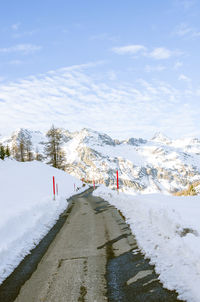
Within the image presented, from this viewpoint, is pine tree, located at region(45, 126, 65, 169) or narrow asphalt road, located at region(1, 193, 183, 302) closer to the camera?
narrow asphalt road, located at region(1, 193, 183, 302)

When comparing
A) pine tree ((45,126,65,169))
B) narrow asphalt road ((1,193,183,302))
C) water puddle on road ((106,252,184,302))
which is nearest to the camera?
water puddle on road ((106,252,184,302))

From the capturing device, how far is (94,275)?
514cm

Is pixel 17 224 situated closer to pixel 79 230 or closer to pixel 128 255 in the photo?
pixel 79 230

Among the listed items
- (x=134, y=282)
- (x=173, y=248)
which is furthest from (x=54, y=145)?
(x=134, y=282)

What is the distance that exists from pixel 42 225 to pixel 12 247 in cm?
341

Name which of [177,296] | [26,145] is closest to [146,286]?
[177,296]

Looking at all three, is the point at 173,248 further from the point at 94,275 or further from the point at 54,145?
the point at 54,145

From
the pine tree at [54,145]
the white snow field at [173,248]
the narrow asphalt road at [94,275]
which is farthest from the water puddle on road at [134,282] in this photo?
the pine tree at [54,145]

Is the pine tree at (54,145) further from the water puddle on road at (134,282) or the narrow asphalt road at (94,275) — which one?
the water puddle on road at (134,282)

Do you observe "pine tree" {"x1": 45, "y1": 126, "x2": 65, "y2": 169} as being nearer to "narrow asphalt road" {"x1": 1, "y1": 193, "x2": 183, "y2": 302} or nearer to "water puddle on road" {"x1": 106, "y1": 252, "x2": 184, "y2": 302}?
"narrow asphalt road" {"x1": 1, "y1": 193, "x2": 183, "y2": 302}

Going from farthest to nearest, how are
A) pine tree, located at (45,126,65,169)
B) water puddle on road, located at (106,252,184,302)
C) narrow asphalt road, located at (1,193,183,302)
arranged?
pine tree, located at (45,126,65,169)
narrow asphalt road, located at (1,193,183,302)
water puddle on road, located at (106,252,184,302)

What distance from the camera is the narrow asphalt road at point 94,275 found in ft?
13.9

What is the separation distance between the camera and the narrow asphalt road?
425cm

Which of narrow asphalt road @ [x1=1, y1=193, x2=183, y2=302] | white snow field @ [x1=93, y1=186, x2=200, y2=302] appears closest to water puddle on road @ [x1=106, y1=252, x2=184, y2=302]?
narrow asphalt road @ [x1=1, y1=193, x2=183, y2=302]
